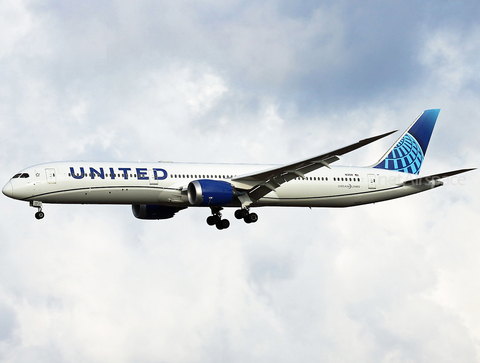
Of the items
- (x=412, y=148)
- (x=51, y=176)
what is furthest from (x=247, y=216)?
(x=412, y=148)

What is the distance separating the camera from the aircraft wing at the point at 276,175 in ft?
148

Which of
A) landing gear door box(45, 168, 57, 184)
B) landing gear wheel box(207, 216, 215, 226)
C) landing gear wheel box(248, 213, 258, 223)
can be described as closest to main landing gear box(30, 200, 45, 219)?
landing gear door box(45, 168, 57, 184)

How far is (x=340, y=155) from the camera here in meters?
44.4

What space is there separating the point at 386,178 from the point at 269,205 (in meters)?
9.43

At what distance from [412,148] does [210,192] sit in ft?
65.8

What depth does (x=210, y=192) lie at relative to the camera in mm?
46344

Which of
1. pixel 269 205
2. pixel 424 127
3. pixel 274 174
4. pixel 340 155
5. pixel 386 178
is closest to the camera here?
pixel 340 155

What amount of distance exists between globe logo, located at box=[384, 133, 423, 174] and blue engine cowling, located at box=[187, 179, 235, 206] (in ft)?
49.4

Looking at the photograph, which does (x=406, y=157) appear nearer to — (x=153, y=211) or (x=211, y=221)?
(x=211, y=221)

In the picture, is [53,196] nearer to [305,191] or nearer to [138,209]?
[138,209]

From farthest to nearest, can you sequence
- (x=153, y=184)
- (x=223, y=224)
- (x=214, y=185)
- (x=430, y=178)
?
1. (x=430, y=178)
2. (x=223, y=224)
3. (x=153, y=184)
4. (x=214, y=185)

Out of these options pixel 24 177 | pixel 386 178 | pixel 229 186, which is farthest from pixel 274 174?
pixel 24 177

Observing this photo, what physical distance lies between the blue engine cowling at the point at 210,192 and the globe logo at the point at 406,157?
15.1 m

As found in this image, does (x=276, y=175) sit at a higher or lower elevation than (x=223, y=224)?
higher
